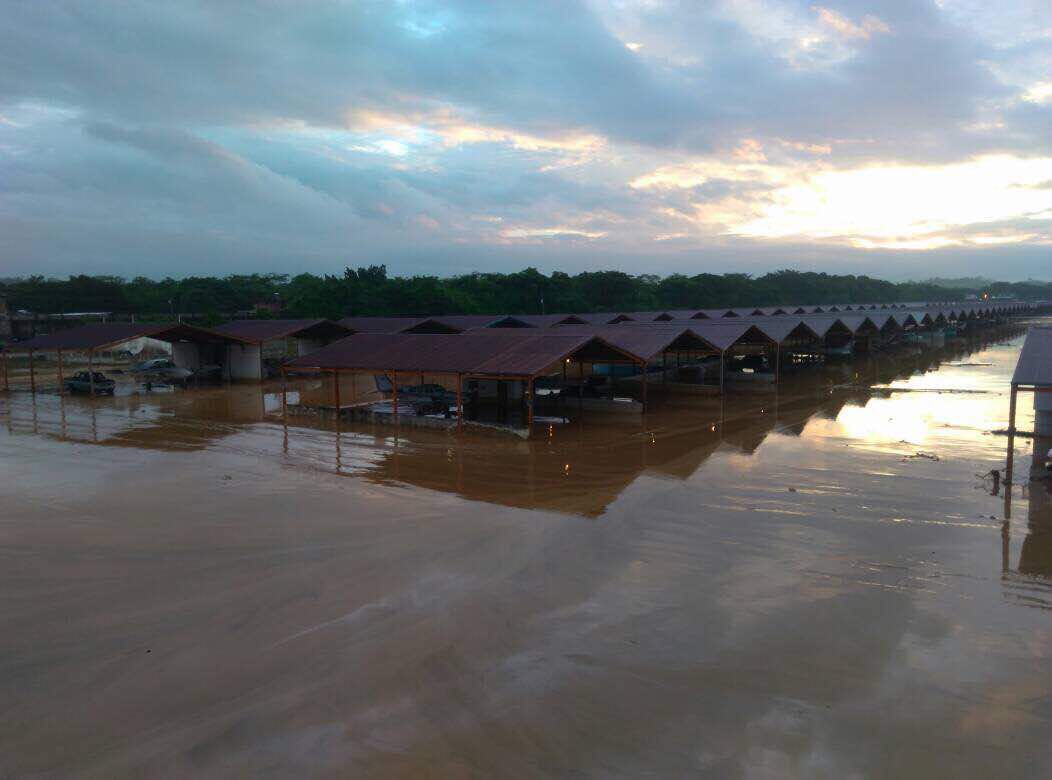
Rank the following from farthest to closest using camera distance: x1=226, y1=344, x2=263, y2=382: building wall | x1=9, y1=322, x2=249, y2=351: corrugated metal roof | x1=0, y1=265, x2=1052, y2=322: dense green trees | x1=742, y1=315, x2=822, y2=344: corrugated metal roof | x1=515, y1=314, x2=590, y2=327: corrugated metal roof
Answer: x1=0, y1=265, x2=1052, y2=322: dense green trees < x1=515, y1=314, x2=590, y2=327: corrugated metal roof < x1=226, y1=344, x2=263, y2=382: building wall < x1=742, y1=315, x2=822, y2=344: corrugated metal roof < x1=9, y1=322, x2=249, y2=351: corrugated metal roof

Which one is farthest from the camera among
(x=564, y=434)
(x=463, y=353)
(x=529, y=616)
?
(x=463, y=353)

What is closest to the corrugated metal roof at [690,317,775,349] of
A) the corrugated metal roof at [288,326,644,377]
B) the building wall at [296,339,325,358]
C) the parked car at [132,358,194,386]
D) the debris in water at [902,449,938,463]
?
the corrugated metal roof at [288,326,644,377]

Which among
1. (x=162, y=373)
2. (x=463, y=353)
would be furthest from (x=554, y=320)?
(x=162, y=373)

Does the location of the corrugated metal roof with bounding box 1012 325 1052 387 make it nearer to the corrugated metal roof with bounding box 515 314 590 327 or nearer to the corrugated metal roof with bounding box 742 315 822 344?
the corrugated metal roof with bounding box 742 315 822 344

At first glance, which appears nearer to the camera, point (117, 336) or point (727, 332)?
point (727, 332)

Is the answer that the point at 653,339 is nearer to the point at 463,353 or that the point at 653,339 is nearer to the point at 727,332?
the point at 727,332

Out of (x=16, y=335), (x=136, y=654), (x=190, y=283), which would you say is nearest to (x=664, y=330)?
(x=136, y=654)
